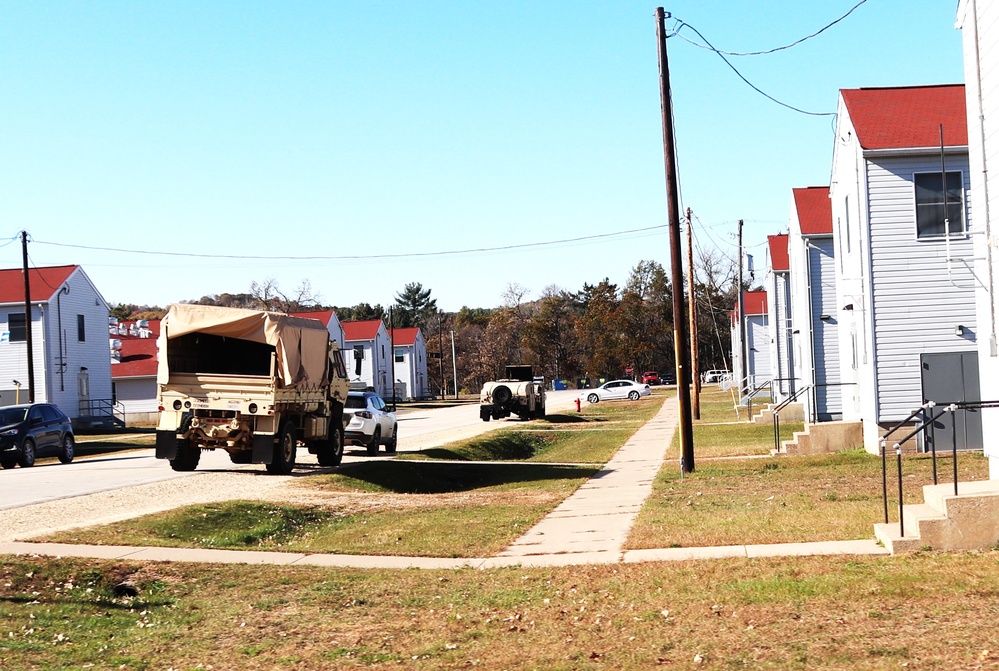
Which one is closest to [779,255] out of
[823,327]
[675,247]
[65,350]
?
[823,327]

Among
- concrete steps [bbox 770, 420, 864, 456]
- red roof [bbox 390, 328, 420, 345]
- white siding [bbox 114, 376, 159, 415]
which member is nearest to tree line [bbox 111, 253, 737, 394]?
red roof [bbox 390, 328, 420, 345]

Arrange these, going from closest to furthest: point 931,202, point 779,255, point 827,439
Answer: point 931,202 < point 827,439 < point 779,255

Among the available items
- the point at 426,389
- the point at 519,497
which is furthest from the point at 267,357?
the point at 426,389

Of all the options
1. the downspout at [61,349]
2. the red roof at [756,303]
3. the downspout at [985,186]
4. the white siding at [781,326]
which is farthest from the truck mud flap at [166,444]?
the red roof at [756,303]

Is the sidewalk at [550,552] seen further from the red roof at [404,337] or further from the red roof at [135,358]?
the red roof at [404,337]

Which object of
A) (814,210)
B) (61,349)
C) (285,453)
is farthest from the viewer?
(61,349)

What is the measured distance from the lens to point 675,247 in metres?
22.9

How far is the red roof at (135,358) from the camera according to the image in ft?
222

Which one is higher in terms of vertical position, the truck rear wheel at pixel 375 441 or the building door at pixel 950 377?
the building door at pixel 950 377

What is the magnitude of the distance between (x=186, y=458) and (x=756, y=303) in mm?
48679

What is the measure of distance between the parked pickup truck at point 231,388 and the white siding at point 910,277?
12.6 m

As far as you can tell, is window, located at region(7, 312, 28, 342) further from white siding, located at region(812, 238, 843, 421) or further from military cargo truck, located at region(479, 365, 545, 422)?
white siding, located at region(812, 238, 843, 421)

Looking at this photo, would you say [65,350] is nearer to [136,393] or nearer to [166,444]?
[136,393]

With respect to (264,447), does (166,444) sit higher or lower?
higher
